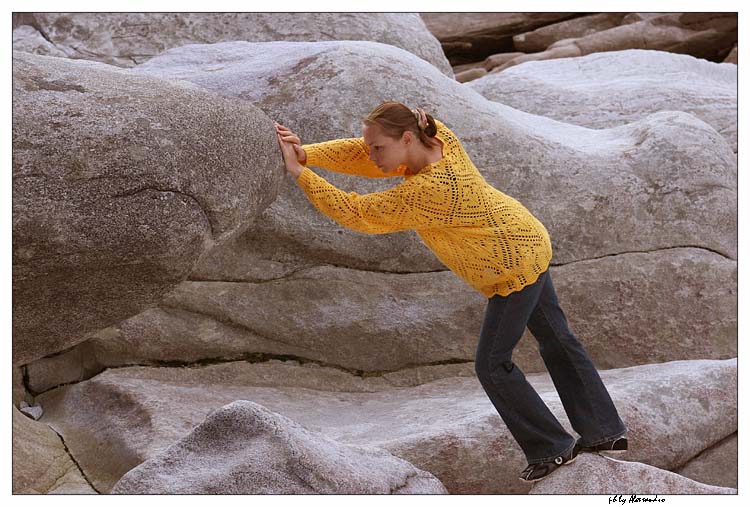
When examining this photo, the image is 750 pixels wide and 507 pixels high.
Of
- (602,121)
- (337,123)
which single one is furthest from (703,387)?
(602,121)

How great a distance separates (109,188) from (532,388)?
5.79ft

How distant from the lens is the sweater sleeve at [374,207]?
3.87 metres

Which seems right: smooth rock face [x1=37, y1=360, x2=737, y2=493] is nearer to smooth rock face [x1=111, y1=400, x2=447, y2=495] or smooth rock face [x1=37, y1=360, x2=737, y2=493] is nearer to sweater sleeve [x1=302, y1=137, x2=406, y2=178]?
smooth rock face [x1=111, y1=400, x2=447, y2=495]

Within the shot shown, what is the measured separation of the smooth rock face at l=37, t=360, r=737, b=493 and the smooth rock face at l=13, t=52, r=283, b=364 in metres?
1.08

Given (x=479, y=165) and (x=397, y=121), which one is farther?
(x=479, y=165)

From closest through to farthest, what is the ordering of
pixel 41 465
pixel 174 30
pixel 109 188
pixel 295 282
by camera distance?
pixel 109 188, pixel 41 465, pixel 295 282, pixel 174 30

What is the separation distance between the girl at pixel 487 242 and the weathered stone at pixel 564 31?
969 centimetres

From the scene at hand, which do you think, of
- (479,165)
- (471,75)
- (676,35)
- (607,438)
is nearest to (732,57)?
(676,35)

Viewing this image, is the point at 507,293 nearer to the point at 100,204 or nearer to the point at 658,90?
the point at 100,204

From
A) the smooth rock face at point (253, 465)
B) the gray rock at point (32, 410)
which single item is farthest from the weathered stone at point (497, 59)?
the smooth rock face at point (253, 465)

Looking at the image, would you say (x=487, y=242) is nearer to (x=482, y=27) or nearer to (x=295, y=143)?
(x=295, y=143)

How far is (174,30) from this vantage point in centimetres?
670

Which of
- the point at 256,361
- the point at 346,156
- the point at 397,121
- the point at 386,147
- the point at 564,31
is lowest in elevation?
the point at 256,361

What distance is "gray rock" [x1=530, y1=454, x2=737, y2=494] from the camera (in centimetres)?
407
